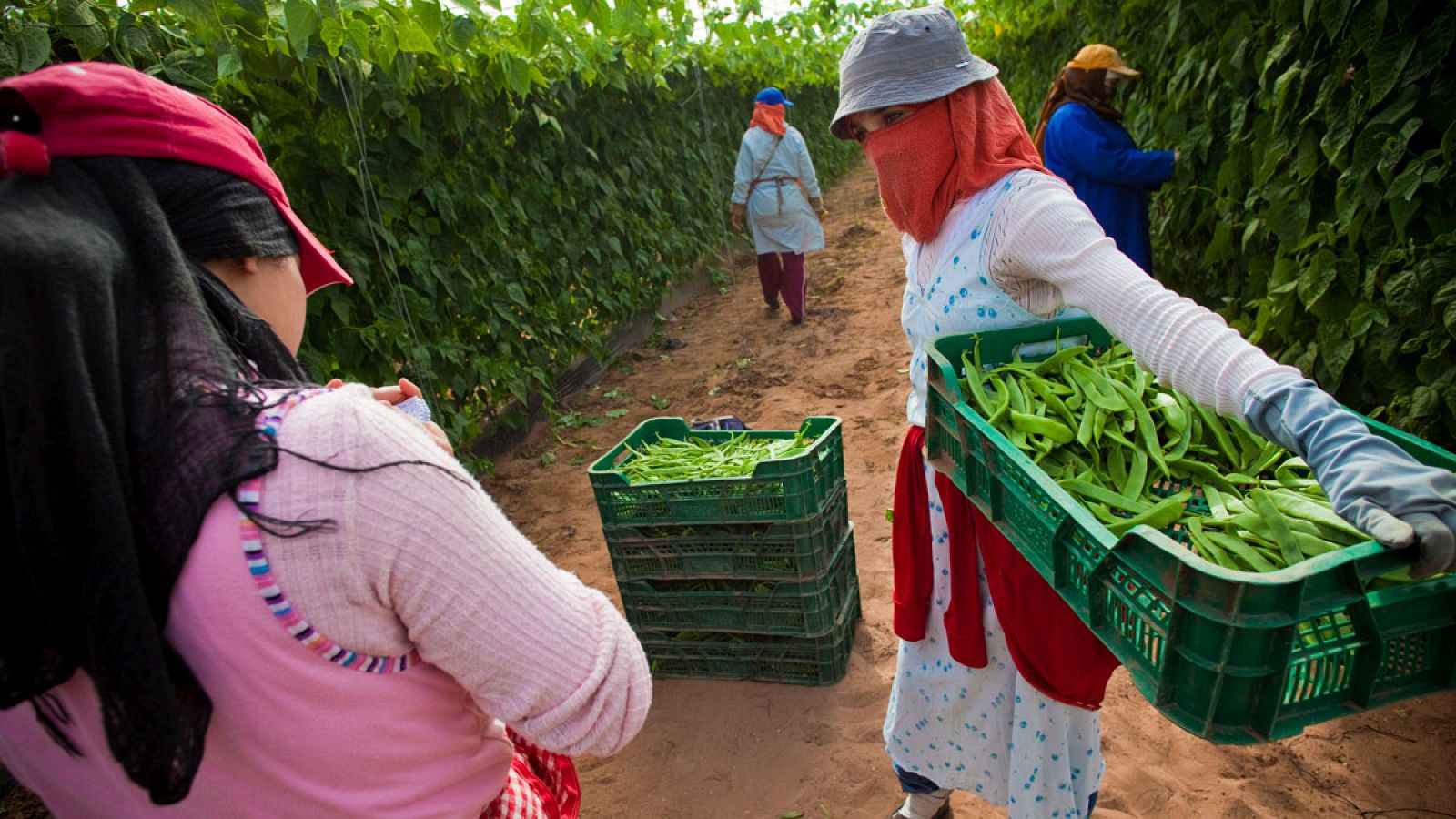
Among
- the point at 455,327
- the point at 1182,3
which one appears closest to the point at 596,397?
the point at 455,327

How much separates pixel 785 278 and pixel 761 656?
17.4ft

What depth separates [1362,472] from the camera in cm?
107

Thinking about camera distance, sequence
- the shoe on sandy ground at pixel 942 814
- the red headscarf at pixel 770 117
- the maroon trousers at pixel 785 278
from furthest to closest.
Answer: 1. the maroon trousers at pixel 785 278
2. the red headscarf at pixel 770 117
3. the shoe on sandy ground at pixel 942 814

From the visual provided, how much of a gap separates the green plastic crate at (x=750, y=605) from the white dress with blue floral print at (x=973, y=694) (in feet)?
2.35

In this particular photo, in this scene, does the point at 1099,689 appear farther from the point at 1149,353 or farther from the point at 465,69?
the point at 465,69

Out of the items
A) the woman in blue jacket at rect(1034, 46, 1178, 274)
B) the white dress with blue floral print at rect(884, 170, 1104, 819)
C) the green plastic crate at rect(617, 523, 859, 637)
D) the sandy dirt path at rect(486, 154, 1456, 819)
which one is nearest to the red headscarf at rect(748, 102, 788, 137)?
the woman in blue jacket at rect(1034, 46, 1178, 274)

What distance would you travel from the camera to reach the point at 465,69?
4.50 meters

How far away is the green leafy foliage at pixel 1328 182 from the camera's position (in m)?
2.62

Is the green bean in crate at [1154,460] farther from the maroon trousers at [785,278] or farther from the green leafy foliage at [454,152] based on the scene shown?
the maroon trousers at [785,278]

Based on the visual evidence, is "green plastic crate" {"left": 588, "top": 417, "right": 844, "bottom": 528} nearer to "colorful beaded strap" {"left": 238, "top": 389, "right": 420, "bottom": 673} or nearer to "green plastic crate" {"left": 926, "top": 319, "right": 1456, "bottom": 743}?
"green plastic crate" {"left": 926, "top": 319, "right": 1456, "bottom": 743}

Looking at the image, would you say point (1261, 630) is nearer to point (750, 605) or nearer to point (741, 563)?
point (741, 563)

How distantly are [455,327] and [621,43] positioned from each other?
3391 millimetres

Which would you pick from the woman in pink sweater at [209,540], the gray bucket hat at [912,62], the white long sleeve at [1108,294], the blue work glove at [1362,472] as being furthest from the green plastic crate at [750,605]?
the woman in pink sweater at [209,540]

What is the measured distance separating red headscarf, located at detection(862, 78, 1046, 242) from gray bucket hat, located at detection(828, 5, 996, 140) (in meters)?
0.04
